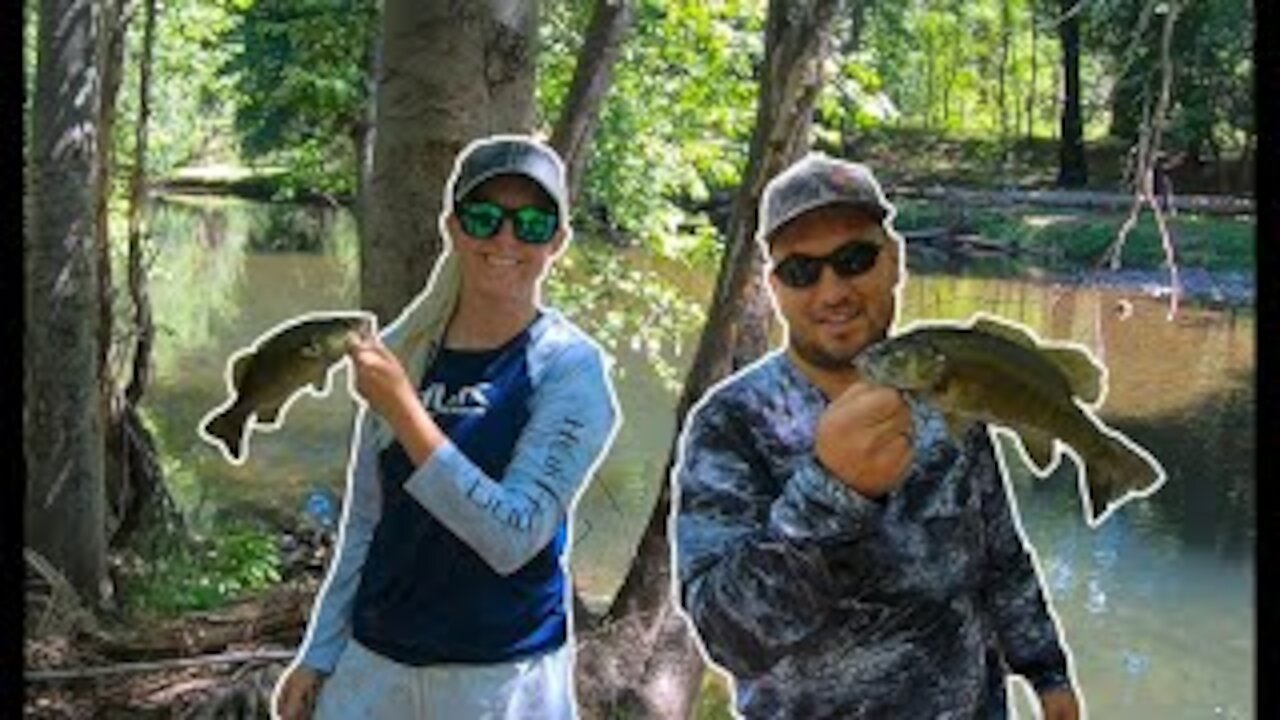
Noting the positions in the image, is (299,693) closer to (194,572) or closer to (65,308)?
(65,308)

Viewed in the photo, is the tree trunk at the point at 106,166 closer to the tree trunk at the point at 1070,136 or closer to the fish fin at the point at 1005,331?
the fish fin at the point at 1005,331

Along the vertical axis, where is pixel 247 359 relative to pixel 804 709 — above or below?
above

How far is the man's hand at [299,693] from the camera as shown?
7.10 feet

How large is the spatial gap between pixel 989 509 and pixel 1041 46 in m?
7.75

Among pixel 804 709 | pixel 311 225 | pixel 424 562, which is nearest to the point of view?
pixel 804 709

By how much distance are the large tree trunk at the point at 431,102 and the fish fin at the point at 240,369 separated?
386 mm

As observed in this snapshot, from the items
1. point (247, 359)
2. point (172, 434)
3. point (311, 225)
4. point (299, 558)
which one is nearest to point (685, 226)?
point (299, 558)

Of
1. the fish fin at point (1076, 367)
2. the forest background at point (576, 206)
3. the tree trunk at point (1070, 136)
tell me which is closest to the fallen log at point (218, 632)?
the forest background at point (576, 206)

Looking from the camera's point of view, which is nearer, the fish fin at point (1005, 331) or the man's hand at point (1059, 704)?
the fish fin at point (1005, 331)

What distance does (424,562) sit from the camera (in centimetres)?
205

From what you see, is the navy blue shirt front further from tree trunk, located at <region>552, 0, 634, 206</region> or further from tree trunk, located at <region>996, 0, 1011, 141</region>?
tree trunk, located at <region>996, 0, 1011, 141</region>

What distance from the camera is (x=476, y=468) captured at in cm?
196

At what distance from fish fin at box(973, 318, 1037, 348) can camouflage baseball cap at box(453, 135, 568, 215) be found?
537 mm

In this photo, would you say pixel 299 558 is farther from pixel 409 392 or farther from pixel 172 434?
pixel 409 392
